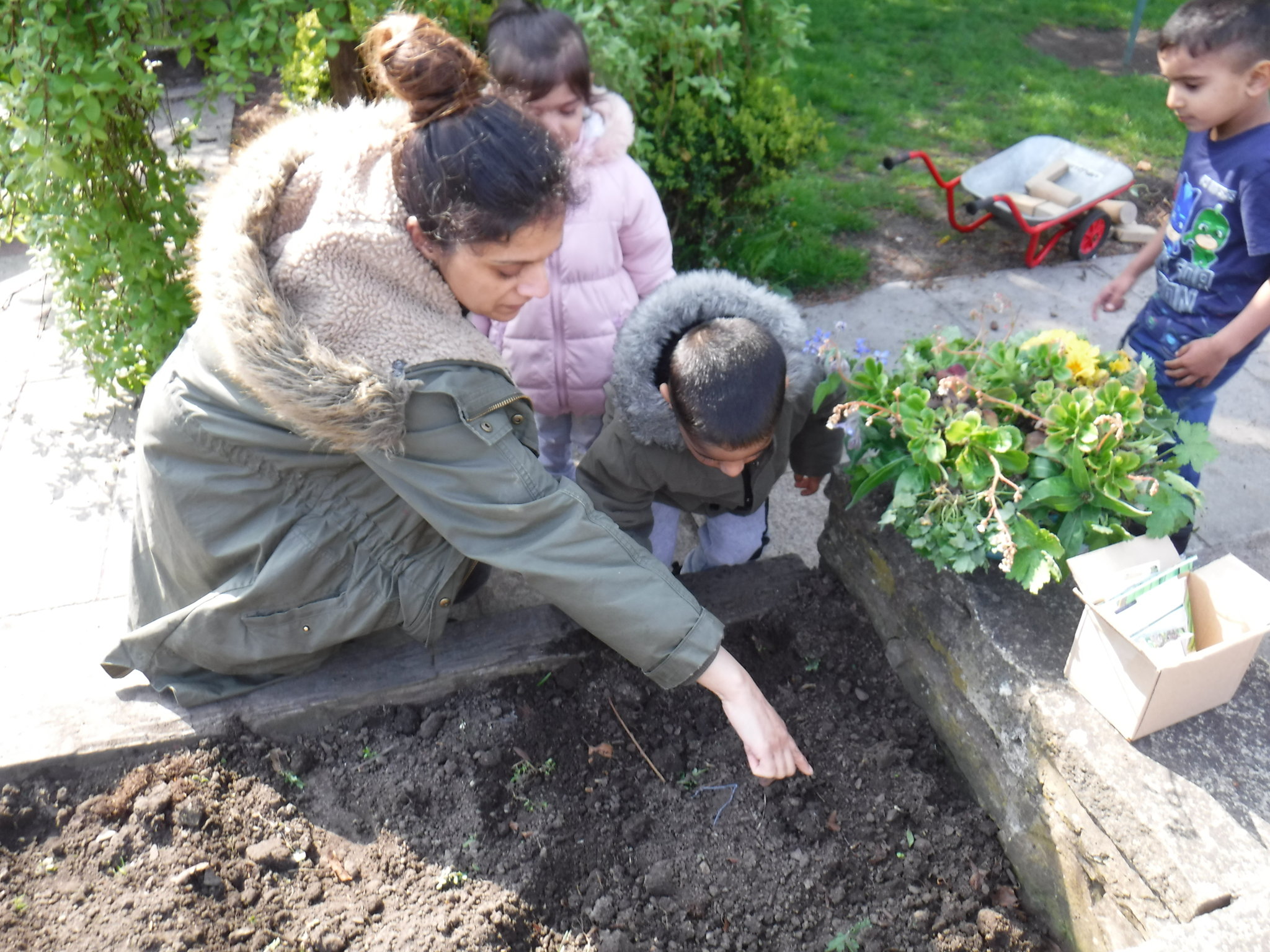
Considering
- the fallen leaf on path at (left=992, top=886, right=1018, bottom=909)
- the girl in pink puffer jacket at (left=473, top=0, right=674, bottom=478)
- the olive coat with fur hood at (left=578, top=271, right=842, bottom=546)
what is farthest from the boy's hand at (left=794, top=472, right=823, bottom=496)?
the fallen leaf on path at (left=992, top=886, right=1018, bottom=909)

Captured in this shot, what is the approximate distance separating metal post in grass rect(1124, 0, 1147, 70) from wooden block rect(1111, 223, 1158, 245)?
2.76 meters

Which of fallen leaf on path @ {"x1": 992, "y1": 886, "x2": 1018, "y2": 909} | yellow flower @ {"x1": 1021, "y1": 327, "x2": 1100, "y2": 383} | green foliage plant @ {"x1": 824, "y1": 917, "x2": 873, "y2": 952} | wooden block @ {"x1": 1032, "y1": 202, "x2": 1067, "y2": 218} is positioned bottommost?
wooden block @ {"x1": 1032, "y1": 202, "x2": 1067, "y2": 218}

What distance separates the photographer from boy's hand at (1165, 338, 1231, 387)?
2.56 m

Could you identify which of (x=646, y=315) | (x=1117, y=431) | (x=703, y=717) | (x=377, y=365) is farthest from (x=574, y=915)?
(x=1117, y=431)

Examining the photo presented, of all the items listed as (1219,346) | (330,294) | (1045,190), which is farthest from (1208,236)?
(330,294)

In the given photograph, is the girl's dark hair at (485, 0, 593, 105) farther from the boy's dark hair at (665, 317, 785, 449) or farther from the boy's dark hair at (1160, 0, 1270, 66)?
the boy's dark hair at (1160, 0, 1270, 66)

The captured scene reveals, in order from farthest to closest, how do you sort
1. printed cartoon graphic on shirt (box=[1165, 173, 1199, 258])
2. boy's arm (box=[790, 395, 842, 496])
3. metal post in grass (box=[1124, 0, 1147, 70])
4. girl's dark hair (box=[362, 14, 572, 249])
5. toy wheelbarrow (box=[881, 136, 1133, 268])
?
metal post in grass (box=[1124, 0, 1147, 70]), toy wheelbarrow (box=[881, 136, 1133, 268]), printed cartoon graphic on shirt (box=[1165, 173, 1199, 258]), boy's arm (box=[790, 395, 842, 496]), girl's dark hair (box=[362, 14, 572, 249])

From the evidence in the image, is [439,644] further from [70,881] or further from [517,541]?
[70,881]

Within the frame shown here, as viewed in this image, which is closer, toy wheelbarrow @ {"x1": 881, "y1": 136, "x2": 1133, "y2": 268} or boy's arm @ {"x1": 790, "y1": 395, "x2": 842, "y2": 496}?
boy's arm @ {"x1": 790, "y1": 395, "x2": 842, "y2": 496}

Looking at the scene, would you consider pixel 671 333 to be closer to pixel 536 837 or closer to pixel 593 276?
pixel 593 276

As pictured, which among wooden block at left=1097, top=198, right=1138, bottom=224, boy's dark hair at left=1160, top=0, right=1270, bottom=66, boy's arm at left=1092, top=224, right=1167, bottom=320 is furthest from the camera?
wooden block at left=1097, top=198, right=1138, bottom=224

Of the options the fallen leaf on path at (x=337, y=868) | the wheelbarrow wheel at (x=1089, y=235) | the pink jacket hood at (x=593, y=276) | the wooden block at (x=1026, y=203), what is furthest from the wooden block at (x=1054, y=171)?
the fallen leaf on path at (x=337, y=868)

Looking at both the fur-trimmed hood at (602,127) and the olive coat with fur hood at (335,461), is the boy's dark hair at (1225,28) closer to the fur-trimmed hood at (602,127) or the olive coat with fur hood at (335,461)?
the fur-trimmed hood at (602,127)

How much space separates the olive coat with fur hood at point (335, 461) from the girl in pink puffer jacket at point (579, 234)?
826 millimetres
